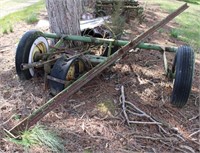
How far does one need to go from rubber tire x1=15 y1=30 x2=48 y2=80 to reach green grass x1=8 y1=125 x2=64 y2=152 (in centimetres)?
138

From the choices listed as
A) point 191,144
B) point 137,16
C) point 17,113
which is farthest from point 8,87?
point 137,16

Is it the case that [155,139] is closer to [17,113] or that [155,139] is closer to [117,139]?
[117,139]

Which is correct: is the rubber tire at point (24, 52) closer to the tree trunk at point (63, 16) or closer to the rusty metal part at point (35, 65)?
the rusty metal part at point (35, 65)

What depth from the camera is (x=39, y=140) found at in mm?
2715

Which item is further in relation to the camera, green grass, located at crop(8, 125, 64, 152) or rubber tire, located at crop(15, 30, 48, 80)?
rubber tire, located at crop(15, 30, 48, 80)

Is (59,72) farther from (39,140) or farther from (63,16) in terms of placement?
(63,16)

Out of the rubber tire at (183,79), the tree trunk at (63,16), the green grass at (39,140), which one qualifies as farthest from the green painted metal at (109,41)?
the green grass at (39,140)

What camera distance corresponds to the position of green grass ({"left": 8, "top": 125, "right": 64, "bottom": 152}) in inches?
104

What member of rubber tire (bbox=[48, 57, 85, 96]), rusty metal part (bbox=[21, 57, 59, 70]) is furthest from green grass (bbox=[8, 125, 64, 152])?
rusty metal part (bbox=[21, 57, 59, 70])

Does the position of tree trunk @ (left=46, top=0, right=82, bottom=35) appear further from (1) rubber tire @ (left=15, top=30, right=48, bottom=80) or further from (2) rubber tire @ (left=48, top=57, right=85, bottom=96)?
(2) rubber tire @ (left=48, top=57, right=85, bottom=96)

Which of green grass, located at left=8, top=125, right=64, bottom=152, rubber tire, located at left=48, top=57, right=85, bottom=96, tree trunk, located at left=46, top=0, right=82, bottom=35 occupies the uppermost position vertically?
tree trunk, located at left=46, top=0, right=82, bottom=35

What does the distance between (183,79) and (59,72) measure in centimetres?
159

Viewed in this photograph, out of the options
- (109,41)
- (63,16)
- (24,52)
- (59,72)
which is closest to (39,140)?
(59,72)

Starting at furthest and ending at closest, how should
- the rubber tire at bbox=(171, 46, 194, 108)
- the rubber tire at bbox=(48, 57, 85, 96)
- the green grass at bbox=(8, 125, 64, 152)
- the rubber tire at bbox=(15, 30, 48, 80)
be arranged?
1. the rubber tire at bbox=(15, 30, 48, 80)
2. the rubber tire at bbox=(48, 57, 85, 96)
3. the rubber tire at bbox=(171, 46, 194, 108)
4. the green grass at bbox=(8, 125, 64, 152)
